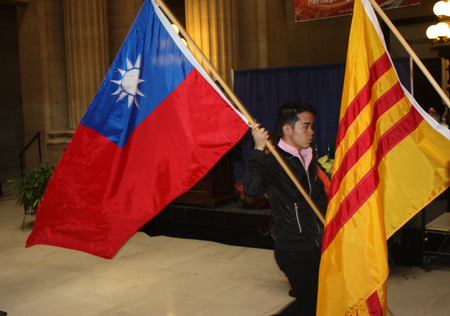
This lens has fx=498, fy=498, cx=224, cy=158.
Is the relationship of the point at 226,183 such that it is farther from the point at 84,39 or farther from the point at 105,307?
the point at 84,39

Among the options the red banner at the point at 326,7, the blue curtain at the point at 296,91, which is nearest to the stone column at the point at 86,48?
the blue curtain at the point at 296,91

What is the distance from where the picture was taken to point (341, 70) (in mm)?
7941

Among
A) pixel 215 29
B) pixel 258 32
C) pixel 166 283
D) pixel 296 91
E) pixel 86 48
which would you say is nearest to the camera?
pixel 166 283

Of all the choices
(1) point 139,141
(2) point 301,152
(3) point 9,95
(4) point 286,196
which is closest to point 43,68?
(3) point 9,95

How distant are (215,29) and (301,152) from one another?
23.2 feet

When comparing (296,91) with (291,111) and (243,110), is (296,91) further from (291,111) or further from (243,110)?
(243,110)

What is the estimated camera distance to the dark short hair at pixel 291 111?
3.30 m

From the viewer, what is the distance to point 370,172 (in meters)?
3.05

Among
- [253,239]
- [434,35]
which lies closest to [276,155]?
[253,239]

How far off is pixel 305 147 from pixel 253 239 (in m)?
4.15

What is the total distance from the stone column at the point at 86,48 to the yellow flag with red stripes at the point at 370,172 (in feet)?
32.4

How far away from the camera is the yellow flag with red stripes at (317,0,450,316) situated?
292 cm

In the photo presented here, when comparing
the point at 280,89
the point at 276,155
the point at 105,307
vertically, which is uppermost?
the point at 280,89

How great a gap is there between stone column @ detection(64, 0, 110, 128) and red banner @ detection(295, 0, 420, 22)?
15.9 ft
